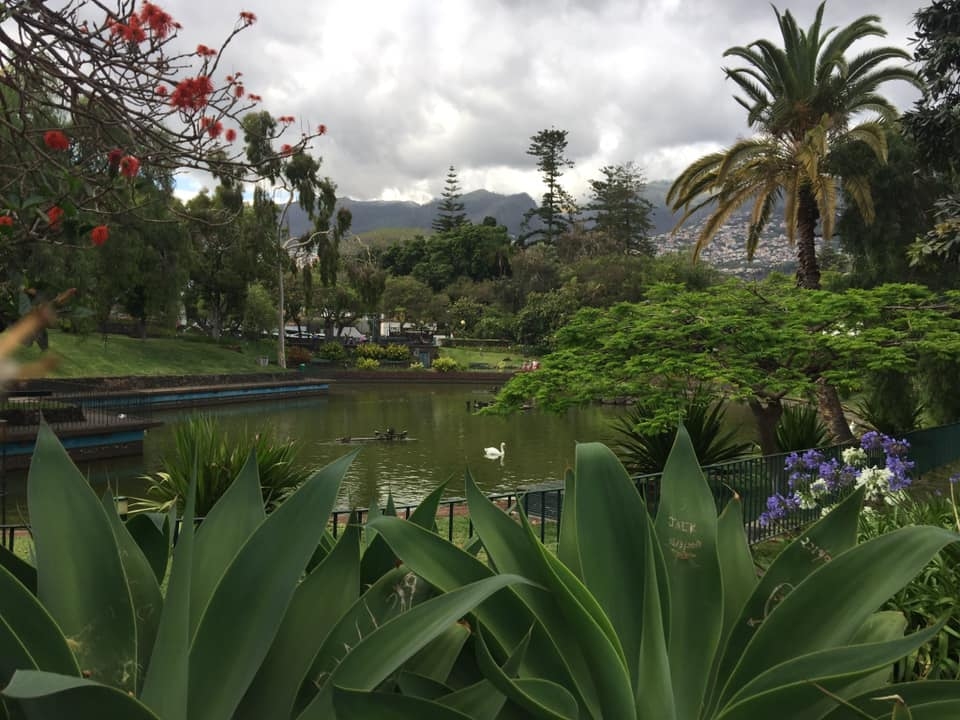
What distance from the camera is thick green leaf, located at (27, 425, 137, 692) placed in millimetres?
1119

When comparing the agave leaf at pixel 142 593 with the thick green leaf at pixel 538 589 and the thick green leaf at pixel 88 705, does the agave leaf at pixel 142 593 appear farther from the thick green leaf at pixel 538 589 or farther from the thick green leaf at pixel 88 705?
the thick green leaf at pixel 538 589

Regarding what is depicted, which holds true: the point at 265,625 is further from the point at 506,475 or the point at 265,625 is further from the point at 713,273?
the point at 713,273

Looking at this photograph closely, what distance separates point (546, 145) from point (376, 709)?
93196mm

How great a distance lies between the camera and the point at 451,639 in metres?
1.27

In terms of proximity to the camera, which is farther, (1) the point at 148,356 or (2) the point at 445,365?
(2) the point at 445,365

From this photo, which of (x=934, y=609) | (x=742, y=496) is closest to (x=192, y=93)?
(x=934, y=609)

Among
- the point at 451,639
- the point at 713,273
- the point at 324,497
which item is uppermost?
the point at 713,273

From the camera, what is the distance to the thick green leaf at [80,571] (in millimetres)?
1119

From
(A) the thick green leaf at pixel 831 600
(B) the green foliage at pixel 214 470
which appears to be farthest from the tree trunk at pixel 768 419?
(A) the thick green leaf at pixel 831 600

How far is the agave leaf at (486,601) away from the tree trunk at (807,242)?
14759 mm

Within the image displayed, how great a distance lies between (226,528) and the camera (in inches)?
55.9

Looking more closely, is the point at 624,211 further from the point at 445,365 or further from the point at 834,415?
the point at 834,415

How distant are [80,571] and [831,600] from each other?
1.38 metres

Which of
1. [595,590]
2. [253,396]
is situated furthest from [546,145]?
[595,590]
